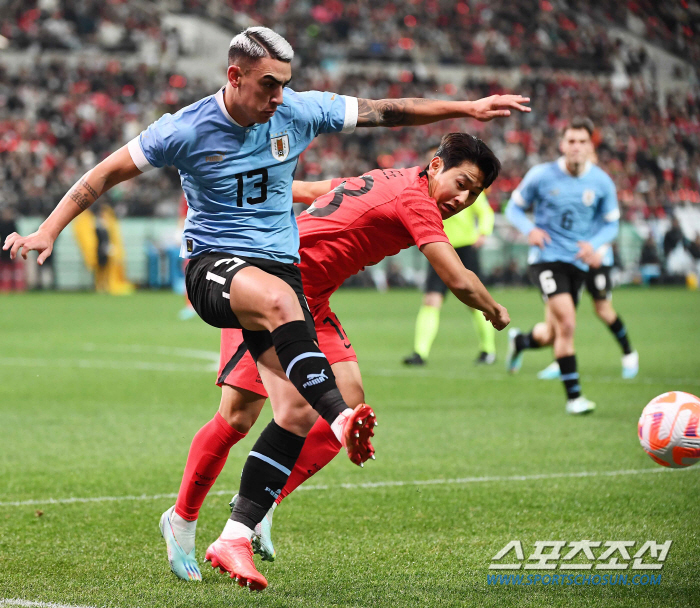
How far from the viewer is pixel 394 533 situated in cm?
477

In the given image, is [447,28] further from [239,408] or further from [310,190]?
[239,408]

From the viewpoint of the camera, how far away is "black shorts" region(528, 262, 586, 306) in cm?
908

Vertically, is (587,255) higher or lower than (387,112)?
lower

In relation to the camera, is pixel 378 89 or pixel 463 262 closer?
pixel 463 262

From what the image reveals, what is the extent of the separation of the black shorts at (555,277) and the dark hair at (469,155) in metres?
4.87

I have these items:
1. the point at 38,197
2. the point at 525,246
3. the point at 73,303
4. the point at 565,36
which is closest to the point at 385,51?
the point at 565,36

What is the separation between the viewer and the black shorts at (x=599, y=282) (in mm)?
9868

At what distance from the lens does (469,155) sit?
4277 millimetres

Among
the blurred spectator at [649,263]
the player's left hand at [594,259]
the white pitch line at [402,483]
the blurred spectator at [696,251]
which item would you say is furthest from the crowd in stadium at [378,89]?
the white pitch line at [402,483]

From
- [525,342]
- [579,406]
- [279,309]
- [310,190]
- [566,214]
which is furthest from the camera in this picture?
[525,342]

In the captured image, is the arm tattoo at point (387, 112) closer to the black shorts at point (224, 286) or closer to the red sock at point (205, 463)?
the black shorts at point (224, 286)

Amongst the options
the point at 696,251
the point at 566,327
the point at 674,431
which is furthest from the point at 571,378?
the point at 696,251

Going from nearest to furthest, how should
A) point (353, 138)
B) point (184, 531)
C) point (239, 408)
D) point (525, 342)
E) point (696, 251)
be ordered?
point (184, 531)
point (239, 408)
point (525, 342)
point (696, 251)
point (353, 138)

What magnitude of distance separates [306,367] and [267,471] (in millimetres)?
584
